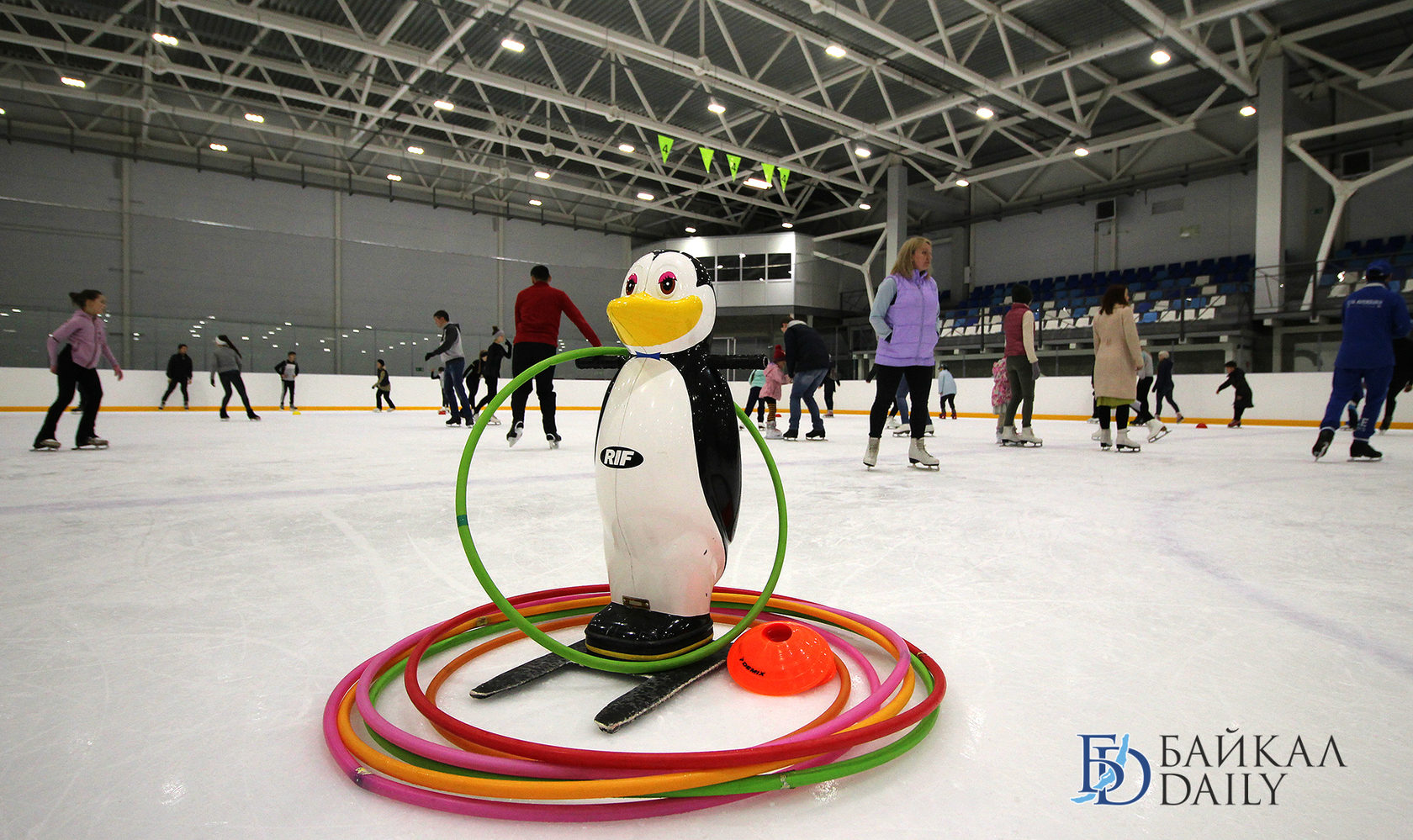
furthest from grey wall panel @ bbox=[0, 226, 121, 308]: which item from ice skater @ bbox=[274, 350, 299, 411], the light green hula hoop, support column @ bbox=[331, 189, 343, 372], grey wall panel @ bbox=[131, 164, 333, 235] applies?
the light green hula hoop

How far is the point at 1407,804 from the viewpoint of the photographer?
75 centimetres

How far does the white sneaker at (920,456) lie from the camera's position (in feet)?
13.0

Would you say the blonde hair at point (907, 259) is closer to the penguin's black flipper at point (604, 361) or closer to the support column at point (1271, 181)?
the penguin's black flipper at point (604, 361)

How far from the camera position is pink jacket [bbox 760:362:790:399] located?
7219 millimetres

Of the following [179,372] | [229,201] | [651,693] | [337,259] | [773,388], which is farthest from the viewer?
[337,259]

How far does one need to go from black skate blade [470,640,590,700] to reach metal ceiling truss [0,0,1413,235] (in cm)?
1004

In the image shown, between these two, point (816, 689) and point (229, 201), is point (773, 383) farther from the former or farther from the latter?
point (229, 201)

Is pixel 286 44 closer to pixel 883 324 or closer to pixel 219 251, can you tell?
pixel 219 251

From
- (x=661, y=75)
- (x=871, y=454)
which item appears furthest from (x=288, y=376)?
(x=871, y=454)

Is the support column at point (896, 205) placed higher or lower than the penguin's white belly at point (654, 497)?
higher

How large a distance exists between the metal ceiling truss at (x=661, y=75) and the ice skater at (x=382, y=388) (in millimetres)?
5050

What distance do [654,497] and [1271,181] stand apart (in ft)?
51.2

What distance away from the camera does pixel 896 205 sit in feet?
56.7

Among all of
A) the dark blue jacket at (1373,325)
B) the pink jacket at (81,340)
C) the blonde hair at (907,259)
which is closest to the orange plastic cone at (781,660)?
the blonde hair at (907,259)
